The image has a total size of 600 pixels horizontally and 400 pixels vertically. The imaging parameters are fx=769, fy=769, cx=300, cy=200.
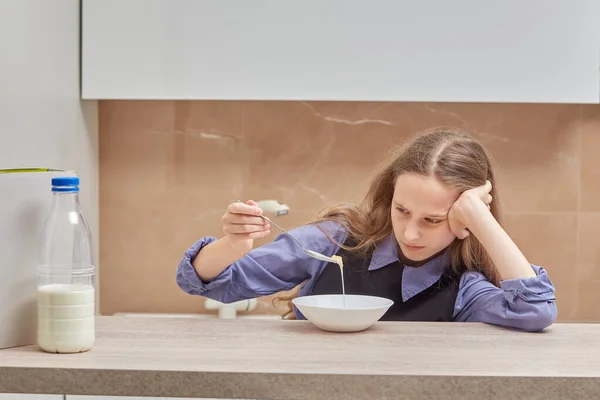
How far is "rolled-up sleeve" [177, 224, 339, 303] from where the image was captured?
1.45 meters

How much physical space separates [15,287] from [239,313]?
1.43m

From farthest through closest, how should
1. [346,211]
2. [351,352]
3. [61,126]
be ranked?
[61,126] < [346,211] < [351,352]

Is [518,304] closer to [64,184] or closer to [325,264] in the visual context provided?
[325,264]

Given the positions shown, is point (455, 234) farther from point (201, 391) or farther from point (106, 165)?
point (106, 165)

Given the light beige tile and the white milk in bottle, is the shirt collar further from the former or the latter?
the light beige tile

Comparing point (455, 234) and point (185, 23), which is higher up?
point (185, 23)

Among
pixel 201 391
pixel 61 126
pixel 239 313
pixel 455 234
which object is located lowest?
pixel 239 313

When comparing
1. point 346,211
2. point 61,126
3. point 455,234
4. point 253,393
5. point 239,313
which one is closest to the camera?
Answer: point 253,393

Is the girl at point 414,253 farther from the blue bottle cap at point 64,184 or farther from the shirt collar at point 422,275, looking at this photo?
the blue bottle cap at point 64,184

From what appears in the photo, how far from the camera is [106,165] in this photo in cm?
246

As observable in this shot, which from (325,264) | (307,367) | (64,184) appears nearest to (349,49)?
(325,264)

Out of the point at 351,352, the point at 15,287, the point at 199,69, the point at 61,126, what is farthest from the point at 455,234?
the point at 61,126

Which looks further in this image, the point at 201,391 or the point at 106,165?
the point at 106,165

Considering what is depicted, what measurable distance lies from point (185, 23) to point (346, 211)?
2.55 feet
